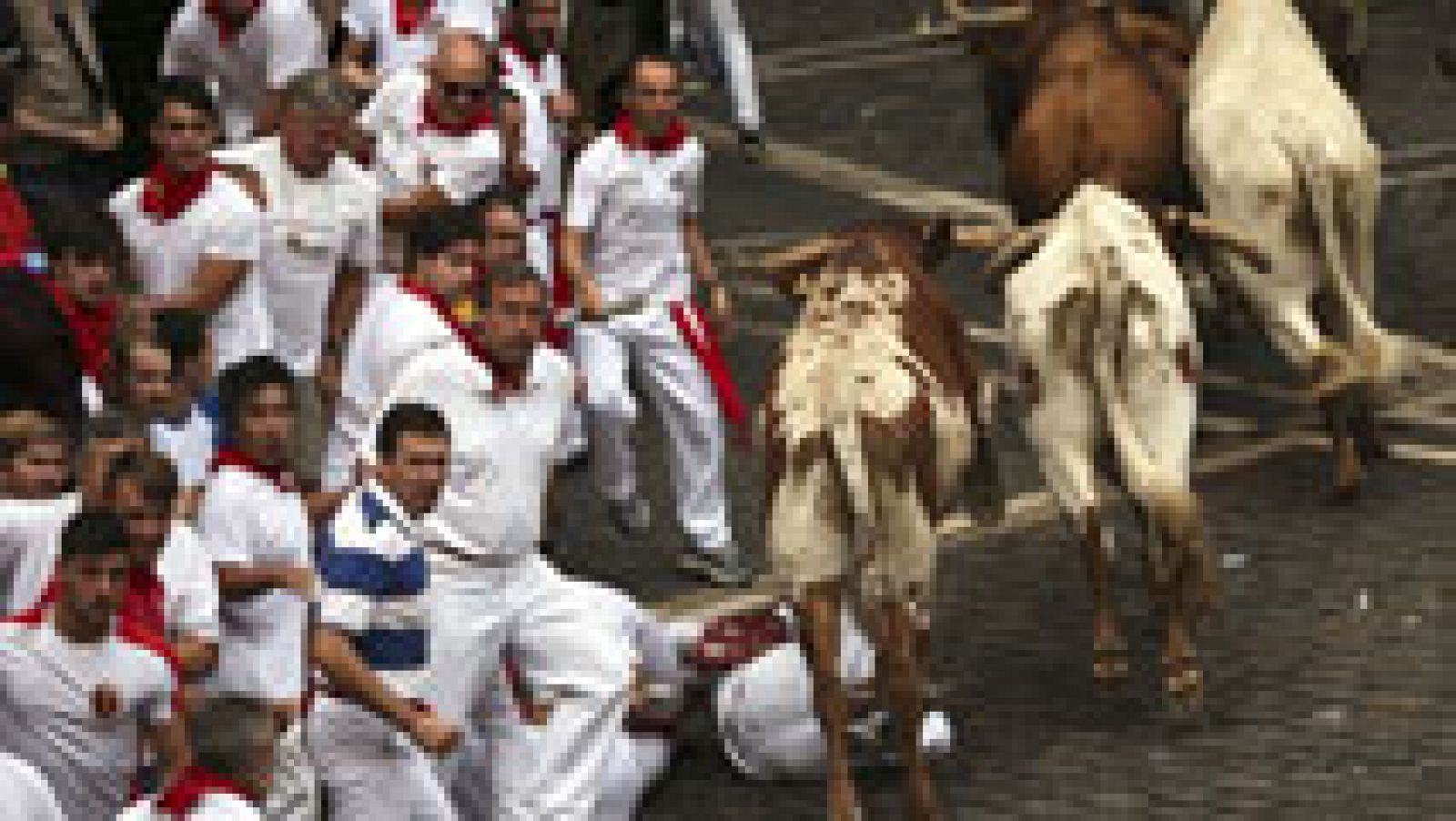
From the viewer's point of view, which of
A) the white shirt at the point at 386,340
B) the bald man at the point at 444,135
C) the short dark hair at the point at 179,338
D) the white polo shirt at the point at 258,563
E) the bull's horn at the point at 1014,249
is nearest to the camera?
the white polo shirt at the point at 258,563

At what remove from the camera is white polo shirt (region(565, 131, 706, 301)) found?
15.6 metres

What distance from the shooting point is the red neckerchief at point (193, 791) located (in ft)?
36.4

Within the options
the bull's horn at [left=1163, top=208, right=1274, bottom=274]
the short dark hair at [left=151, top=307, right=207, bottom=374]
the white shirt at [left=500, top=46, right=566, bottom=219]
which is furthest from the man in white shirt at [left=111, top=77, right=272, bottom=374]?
the bull's horn at [left=1163, top=208, right=1274, bottom=274]

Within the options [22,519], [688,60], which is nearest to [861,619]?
[22,519]

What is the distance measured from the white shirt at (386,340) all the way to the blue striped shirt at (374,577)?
63cm

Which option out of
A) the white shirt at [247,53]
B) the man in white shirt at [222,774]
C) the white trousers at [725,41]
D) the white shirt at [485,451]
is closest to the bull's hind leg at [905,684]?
the white shirt at [485,451]

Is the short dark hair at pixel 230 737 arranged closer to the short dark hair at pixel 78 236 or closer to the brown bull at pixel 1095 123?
the short dark hair at pixel 78 236

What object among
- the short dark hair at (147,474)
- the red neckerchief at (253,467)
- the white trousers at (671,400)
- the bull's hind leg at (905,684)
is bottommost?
the bull's hind leg at (905,684)

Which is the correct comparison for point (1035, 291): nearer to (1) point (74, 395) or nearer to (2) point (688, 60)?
(1) point (74, 395)

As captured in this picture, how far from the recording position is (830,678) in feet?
44.1

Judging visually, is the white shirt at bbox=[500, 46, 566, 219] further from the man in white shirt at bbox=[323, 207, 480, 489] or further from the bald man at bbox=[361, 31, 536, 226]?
the man in white shirt at bbox=[323, 207, 480, 489]

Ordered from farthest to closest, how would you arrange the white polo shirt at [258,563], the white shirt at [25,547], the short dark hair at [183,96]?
the short dark hair at [183,96] < the white polo shirt at [258,563] < the white shirt at [25,547]

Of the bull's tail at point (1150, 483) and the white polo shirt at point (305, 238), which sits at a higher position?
the white polo shirt at point (305, 238)

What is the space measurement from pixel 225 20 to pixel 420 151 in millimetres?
1358
